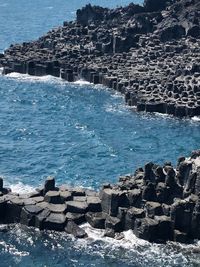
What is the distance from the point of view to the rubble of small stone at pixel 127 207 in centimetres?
7375

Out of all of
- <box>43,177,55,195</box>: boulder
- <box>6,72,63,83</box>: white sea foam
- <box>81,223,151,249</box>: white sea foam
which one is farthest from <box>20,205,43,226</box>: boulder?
<box>6,72,63,83</box>: white sea foam

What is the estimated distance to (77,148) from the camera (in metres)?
104

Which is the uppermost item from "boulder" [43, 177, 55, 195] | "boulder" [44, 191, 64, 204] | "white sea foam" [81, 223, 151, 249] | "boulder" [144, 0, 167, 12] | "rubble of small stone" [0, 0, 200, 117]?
"boulder" [144, 0, 167, 12]

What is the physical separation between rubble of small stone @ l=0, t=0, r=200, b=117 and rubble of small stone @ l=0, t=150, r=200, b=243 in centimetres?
4389

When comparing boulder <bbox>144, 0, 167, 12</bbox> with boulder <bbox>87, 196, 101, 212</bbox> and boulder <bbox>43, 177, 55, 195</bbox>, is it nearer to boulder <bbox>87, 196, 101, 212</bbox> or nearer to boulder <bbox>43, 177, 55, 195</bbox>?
boulder <bbox>43, 177, 55, 195</bbox>

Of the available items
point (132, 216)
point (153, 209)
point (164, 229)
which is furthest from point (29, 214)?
point (164, 229)

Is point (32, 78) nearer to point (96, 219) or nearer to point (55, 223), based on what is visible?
point (96, 219)

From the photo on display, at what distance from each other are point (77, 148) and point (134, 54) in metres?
57.0

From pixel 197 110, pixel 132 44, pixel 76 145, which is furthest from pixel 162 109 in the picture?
pixel 132 44

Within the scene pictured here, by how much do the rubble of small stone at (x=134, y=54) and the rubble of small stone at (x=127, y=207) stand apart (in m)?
43.9

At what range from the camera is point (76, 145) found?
106 metres

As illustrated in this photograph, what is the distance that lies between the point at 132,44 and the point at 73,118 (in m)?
47.7

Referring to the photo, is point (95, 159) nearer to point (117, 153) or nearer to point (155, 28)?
point (117, 153)

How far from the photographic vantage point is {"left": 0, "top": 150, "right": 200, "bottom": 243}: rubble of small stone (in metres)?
73.8
